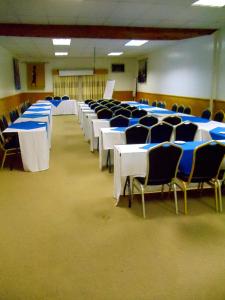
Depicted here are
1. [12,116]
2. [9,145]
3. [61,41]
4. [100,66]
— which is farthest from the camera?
[100,66]

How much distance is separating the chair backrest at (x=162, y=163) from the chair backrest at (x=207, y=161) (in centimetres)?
21

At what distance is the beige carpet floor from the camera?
2328 mm

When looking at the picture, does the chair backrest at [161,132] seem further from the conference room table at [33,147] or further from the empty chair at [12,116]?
the empty chair at [12,116]

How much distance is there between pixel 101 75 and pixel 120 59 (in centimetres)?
159

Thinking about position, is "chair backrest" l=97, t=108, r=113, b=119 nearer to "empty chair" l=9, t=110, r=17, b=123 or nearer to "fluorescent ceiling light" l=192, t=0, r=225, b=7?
"empty chair" l=9, t=110, r=17, b=123

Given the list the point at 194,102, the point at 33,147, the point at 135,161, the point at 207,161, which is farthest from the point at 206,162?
the point at 194,102

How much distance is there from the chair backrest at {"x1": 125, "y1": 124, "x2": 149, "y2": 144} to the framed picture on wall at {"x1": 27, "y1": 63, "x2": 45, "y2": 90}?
14005 millimetres

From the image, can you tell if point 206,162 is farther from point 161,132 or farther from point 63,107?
point 63,107

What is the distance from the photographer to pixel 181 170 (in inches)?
147

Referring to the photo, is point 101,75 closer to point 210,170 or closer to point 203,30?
point 203,30

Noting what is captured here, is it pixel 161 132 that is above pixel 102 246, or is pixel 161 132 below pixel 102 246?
above

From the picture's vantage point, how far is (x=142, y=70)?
1647 cm

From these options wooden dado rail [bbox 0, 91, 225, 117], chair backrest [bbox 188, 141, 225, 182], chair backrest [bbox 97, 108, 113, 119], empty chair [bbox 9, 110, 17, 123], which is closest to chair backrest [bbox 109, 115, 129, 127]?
chair backrest [bbox 97, 108, 113, 119]

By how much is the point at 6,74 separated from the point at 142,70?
25.7 feet
